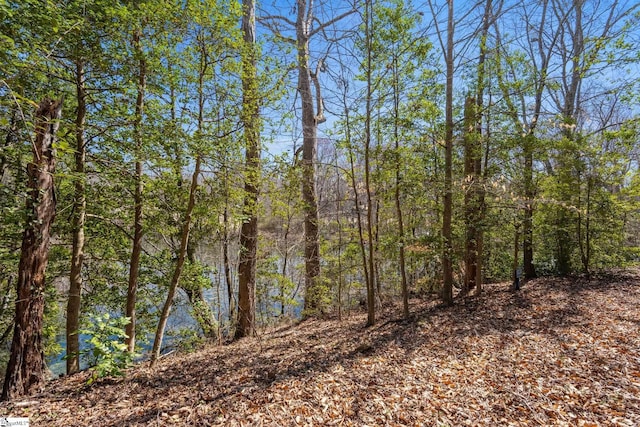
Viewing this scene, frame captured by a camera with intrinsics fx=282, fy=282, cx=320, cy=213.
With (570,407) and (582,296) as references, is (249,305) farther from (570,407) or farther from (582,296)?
(582,296)

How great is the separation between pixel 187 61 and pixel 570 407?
5252 mm

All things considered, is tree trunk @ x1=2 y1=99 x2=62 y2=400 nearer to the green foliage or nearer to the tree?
the green foliage

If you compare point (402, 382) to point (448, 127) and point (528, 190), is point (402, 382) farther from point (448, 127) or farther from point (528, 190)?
point (528, 190)

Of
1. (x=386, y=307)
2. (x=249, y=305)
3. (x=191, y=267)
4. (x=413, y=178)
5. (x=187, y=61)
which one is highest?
(x=187, y=61)

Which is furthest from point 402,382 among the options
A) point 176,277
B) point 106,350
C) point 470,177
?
point 470,177

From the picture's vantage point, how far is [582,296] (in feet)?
17.3

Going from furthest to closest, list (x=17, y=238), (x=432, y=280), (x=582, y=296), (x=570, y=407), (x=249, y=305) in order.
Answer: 1. (x=432, y=280)
2. (x=249, y=305)
3. (x=582, y=296)
4. (x=17, y=238)
5. (x=570, y=407)

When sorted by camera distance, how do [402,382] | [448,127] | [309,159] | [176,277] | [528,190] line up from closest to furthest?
[402,382], [176,277], [448,127], [528,190], [309,159]

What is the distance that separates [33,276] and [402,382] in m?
3.84

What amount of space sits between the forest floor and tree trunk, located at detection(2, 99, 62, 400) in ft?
0.95

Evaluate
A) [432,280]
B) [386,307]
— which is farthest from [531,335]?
[432,280]

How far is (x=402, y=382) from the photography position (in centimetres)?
278

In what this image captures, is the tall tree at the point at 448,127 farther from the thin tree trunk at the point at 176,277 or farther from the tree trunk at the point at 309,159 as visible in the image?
the thin tree trunk at the point at 176,277

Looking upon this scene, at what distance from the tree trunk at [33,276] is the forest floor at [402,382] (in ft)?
0.95
